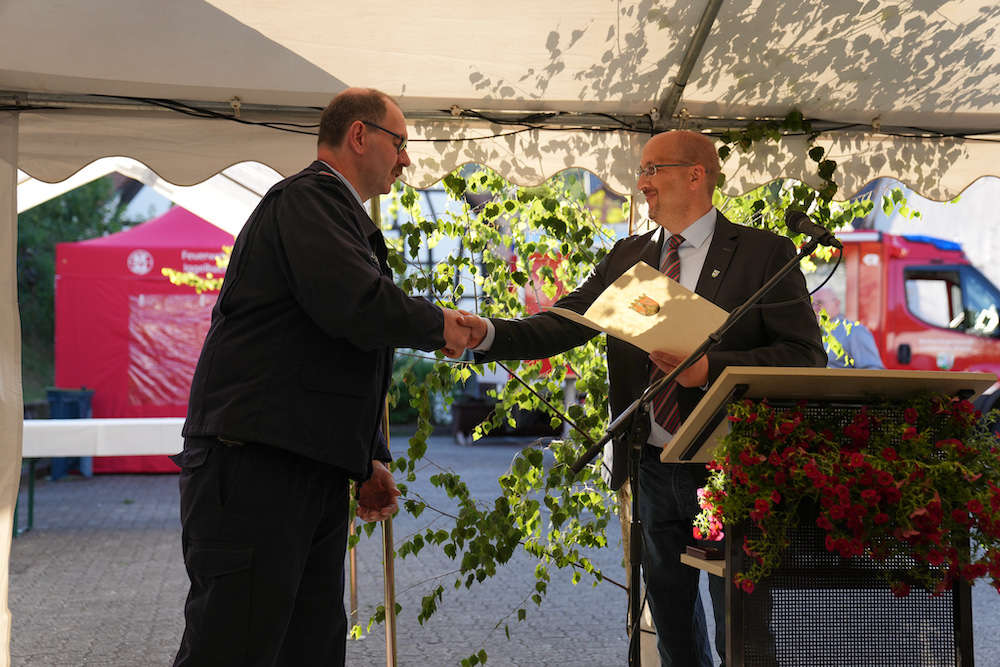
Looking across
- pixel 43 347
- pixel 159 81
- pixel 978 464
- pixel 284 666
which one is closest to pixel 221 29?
pixel 159 81

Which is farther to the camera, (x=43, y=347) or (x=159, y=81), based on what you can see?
(x=43, y=347)

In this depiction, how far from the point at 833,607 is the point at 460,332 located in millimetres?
1326

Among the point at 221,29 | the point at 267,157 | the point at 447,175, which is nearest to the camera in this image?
the point at 221,29

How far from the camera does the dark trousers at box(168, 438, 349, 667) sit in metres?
2.42

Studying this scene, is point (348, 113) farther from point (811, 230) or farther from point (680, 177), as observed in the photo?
point (811, 230)

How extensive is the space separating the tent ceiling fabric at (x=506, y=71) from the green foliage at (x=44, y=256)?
17.6 metres

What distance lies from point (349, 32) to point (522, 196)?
1.24 meters

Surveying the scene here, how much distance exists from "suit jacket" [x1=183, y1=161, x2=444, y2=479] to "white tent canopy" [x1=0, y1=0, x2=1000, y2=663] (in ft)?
4.52

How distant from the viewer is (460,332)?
3014mm

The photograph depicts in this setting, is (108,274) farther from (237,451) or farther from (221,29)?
A: (237,451)

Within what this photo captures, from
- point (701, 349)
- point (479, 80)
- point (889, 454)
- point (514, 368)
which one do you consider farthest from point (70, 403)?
point (889, 454)

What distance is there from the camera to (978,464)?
238 centimetres

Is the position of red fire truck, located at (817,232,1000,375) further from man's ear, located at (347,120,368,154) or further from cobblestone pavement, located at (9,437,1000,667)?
man's ear, located at (347,120,368,154)

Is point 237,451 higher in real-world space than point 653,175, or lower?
lower
